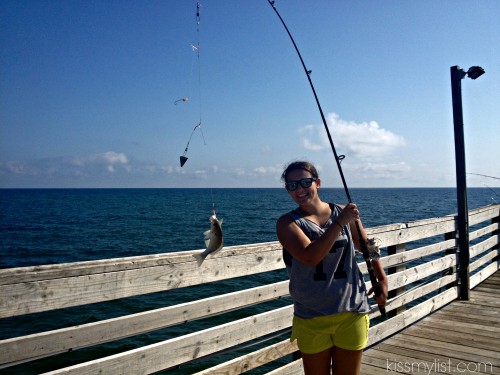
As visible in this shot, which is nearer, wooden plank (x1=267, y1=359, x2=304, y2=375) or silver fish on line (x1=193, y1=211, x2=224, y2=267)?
silver fish on line (x1=193, y1=211, x2=224, y2=267)

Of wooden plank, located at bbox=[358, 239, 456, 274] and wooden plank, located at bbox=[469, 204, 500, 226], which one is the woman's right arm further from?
wooden plank, located at bbox=[469, 204, 500, 226]

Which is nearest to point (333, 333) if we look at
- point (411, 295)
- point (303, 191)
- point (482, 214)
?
point (303, 191)

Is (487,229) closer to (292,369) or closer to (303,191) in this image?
(292,369)

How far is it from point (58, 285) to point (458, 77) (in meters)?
6.04

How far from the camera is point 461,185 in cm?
619

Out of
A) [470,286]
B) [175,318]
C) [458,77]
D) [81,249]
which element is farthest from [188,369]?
[81,249]

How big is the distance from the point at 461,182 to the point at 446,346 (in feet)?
8.88

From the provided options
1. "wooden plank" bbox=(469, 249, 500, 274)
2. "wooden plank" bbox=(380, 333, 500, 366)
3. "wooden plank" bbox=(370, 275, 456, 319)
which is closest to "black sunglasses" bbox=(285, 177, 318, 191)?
"wooden plank" bbox=(370, 275, 456, 319)

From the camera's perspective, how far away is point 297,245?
7.93 ft

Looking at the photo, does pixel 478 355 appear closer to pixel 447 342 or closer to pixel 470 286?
pixel 447 342

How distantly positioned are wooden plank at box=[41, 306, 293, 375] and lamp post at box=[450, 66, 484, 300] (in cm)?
378

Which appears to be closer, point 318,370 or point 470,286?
point 318,370

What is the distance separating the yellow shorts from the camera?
251cm

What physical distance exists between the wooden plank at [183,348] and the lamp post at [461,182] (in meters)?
3.78
